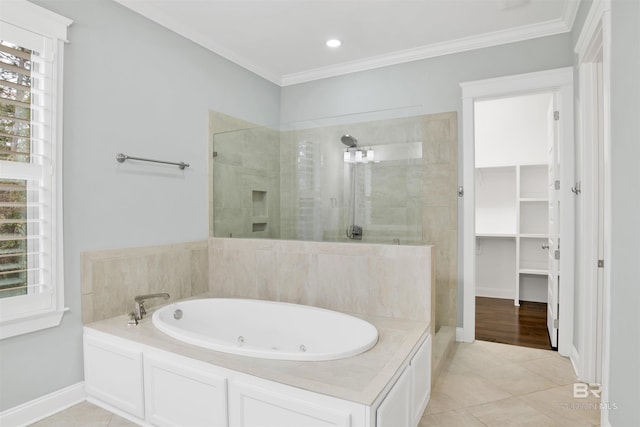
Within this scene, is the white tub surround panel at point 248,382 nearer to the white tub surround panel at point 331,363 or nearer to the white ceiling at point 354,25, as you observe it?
Answer: the white tub surround panel at point 331,363

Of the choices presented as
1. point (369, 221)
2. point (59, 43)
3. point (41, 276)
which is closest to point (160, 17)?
point (59, 43)

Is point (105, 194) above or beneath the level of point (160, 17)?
beneath

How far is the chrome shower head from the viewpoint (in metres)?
2.83

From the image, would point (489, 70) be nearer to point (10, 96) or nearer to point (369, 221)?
point (369, 221)

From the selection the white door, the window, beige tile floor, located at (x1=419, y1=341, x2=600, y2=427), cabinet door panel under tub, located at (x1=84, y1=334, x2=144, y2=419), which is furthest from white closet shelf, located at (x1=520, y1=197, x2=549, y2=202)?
the window

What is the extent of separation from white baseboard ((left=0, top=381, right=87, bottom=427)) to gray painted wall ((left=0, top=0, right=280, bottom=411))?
39mm

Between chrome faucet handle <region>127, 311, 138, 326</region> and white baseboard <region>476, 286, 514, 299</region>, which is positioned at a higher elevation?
chrome faucet handle <region>127, 311, 138, 326</region>

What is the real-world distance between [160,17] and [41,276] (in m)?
2.01

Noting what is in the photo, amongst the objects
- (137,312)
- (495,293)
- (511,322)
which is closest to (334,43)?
(137,312)

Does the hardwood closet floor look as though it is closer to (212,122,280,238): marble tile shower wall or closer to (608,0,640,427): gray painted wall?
(608,0,640,427): gray painted wall

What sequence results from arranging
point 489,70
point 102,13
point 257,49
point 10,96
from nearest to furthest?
point 10,96 → point 102,13 → point 489,70 → point 257,49

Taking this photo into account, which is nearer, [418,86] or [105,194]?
[105,194]

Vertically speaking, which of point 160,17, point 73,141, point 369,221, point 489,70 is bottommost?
point 369,221

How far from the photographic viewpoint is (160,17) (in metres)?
2.81
